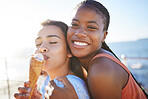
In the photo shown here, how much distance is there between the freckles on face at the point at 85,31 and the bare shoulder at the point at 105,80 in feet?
1.06

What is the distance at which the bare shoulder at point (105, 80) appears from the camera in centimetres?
134

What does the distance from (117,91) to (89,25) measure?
0.70 metres

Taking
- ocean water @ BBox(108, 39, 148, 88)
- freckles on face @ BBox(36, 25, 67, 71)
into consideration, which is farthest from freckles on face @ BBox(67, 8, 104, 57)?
ocean water @ BBox(108, 39, 148, 88)

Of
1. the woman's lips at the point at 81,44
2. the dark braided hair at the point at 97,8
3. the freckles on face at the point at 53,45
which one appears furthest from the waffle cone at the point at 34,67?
the dark braided hair at the point at 97,8

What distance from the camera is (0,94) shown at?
8.02 meters

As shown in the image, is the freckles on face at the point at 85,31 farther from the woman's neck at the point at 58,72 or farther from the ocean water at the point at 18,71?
the ocean water at the point at 18,71

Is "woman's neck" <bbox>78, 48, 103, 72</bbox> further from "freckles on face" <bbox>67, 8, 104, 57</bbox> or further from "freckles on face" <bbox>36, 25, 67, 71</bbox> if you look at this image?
"freckles on face" <bbox>36, 25, 67, 71</bbox>

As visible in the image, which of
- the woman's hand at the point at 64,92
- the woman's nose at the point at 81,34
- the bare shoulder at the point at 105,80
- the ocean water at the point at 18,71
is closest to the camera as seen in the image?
the woman's hand at the point at 64,92

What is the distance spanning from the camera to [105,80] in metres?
1.33

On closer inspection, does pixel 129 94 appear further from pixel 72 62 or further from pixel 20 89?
pixel 20 89

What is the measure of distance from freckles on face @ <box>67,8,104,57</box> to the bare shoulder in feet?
1.06

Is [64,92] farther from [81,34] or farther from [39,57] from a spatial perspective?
[81,34]

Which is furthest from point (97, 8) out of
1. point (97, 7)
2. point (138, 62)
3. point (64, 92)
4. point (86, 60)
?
point (138, 62)

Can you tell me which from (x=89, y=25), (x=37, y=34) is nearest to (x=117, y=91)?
(x=89, y=25)
